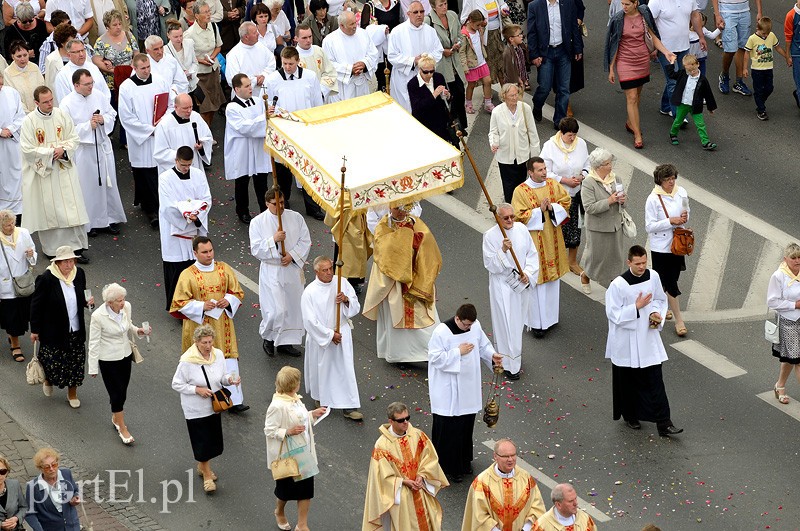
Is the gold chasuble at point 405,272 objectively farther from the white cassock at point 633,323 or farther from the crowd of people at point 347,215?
the white cassock at point 633,323

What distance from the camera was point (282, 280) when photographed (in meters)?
17.3

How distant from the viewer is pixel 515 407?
16.4 m

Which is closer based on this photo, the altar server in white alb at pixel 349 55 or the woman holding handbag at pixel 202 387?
the woman holding handbag at pixel 202 387

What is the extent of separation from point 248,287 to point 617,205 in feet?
13.4

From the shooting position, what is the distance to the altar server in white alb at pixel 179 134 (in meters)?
18.8

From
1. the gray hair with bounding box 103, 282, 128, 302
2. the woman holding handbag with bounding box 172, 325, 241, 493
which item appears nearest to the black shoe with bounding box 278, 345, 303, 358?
the woman holding handbag with bounding box 172, 325, 241, 493

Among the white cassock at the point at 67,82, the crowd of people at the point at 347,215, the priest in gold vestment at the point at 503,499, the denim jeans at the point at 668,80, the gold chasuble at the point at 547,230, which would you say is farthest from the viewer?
the denim jeans at the point at 668,80

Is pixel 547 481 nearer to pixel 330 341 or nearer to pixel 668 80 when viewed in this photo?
pixel 330 341

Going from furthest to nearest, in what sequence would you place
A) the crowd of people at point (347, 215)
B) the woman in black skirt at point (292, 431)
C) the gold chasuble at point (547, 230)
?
the gold chasuble at point (547, 230) < the crowd of people at point (347, 215) < the woman in black skirt at point (292, 431)

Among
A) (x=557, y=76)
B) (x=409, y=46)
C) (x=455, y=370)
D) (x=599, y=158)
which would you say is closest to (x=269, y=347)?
Result: (x=455, y=370)

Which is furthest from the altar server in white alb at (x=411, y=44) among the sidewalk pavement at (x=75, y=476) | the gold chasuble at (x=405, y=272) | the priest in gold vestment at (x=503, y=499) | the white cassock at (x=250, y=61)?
the priest in gold vestment at (x=503, y=499)

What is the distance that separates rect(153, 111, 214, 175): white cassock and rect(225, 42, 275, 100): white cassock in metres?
1.68

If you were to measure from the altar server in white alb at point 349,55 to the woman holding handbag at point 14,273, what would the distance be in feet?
17.2

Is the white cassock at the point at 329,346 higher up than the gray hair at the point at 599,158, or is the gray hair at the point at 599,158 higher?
the gray hair at the point at 599,158
